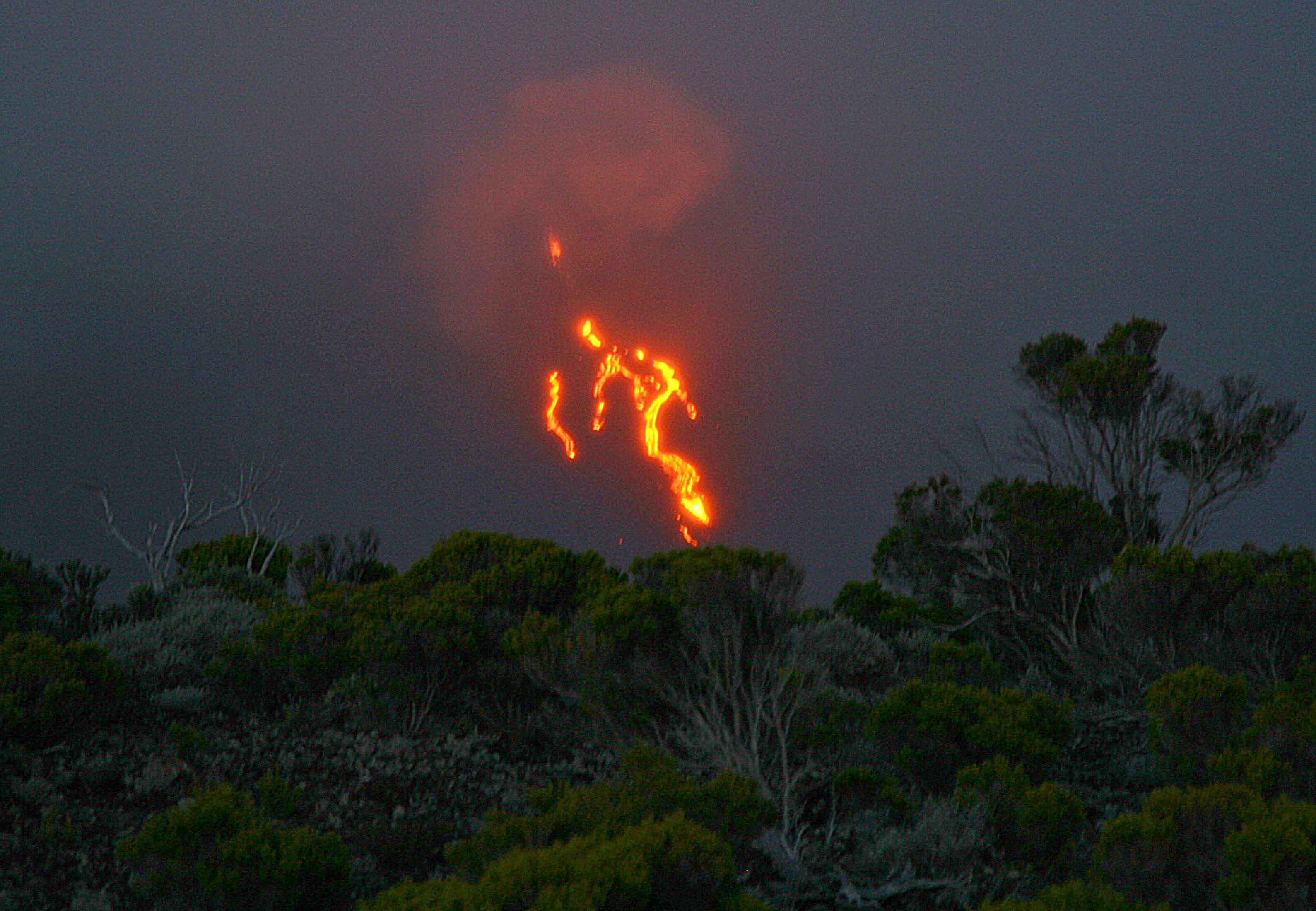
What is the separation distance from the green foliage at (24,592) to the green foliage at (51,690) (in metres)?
3.05

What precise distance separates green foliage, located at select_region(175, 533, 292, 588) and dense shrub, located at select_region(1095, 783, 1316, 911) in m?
18.0

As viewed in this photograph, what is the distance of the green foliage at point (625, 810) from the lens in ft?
19.5

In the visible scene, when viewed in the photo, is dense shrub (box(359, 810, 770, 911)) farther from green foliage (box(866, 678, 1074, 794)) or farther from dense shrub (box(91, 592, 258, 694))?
dense shrub (box(91, 592, 258, 694))

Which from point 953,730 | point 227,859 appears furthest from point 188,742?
point 953,730

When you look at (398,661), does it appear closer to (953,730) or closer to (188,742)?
(188,742)

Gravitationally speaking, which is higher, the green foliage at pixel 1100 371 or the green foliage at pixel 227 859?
the green foliage at pixel 1100 371

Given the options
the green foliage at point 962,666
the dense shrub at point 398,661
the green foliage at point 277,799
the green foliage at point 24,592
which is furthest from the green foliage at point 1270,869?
the green foliage at point 24,592

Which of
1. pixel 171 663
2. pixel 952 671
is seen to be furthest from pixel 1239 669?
pixel 171 663

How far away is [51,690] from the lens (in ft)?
28.7

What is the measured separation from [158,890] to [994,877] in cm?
562

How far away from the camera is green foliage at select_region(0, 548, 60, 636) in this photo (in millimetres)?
12281

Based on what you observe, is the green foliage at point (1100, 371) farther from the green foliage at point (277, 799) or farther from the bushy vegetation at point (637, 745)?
the green foliage at point (277, 799)

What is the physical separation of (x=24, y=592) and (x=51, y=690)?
A: 5.46 m

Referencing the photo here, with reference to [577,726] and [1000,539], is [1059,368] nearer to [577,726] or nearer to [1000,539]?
[1000,539]
